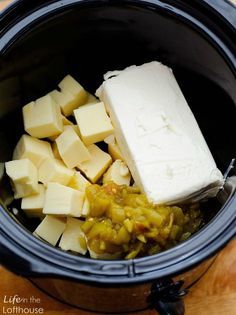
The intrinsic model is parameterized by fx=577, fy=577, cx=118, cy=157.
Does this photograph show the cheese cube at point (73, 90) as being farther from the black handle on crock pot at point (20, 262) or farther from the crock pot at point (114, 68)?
the black handle on crock pot at point (20, 262)

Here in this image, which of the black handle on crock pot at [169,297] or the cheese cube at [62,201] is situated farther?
the cheese cube at [62,201]

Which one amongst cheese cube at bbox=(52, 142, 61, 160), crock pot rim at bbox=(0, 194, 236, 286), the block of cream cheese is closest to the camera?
crock pot rim at bbox=(0, 194, 236, 286)

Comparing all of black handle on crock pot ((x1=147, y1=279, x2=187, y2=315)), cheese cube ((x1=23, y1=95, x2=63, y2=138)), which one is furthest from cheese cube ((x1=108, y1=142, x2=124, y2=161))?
black handle on crock pot ((x1=147, y1=279, x2=187, y2=315))

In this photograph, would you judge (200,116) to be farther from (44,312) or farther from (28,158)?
(44,312)

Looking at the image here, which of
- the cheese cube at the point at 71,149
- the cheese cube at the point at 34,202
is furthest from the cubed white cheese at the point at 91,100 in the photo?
the cheese cube at the point at 34,202

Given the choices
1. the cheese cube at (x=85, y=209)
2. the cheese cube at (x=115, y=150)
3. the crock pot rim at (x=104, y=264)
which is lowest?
the crock pot rim at (x=104, y=264)

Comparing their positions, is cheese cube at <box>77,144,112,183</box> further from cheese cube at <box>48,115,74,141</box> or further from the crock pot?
the crock pot
